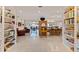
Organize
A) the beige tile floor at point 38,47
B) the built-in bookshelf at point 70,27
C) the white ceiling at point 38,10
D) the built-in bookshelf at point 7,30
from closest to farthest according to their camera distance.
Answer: the built-in bookshelf at point 70,27
the built-in bookshelf at point 7,30
the beige tile floor at point 38,47
the white ceiling at point 38,10

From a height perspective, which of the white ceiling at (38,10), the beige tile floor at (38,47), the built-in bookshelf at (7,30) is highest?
the white ceiling at (38,10)

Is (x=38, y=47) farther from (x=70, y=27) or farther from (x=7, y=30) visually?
(x=70, y=27)

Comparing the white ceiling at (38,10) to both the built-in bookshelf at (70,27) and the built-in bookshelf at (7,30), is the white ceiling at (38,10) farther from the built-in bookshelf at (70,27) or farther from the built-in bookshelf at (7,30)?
the built-in bookshelf at (70,27)

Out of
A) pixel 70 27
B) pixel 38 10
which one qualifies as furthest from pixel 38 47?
pixel 38 10

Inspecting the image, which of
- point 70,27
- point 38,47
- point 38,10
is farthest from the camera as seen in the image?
point 38,10

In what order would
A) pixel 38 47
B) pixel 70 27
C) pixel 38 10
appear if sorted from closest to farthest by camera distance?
pixel 70 27, pixel 38 47, pixel 38 10

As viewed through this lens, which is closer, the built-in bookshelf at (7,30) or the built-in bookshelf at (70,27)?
the built-in bookshelf at (70,27)

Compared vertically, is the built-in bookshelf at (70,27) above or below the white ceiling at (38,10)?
below

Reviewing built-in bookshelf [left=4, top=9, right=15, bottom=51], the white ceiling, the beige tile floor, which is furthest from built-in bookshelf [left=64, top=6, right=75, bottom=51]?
the white ceiling

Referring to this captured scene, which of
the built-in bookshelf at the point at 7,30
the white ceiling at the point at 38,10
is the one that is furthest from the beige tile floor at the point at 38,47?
the white ceiling at the point at 38,10

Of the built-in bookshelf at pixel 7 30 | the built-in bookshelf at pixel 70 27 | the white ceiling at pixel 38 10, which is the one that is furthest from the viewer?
the white ceiling at pixel 38 10
